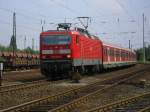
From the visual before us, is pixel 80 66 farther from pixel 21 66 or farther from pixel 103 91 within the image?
pixel 21 66

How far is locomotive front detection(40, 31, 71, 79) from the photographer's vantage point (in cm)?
2520

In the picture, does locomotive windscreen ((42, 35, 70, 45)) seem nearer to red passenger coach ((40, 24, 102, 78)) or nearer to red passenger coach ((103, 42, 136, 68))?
red passenger coach ((40, 24, 102, 78))

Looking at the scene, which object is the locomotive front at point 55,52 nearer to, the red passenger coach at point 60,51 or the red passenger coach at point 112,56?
the red passenger coach at point 60,51

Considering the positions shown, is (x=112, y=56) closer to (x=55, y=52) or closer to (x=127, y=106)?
(x=55, y=52)

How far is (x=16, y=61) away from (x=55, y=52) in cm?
2140

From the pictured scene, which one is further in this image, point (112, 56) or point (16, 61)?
point (16, 61)

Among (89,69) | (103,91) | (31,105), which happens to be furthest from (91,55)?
(31,105)

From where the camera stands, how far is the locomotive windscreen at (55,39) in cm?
2550

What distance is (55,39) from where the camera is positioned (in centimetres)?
2567

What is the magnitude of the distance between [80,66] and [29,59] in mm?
25037

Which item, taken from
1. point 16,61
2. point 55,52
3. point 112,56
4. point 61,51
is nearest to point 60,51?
point 61,51

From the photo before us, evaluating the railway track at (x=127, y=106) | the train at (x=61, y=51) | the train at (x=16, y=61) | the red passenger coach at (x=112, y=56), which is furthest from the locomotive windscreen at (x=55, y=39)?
the train at (x=16, y=61)

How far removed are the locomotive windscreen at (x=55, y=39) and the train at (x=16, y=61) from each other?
17.7m

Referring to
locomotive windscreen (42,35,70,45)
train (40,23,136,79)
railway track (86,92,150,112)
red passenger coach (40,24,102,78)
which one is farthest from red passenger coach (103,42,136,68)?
railway track (86,92,150,112)
